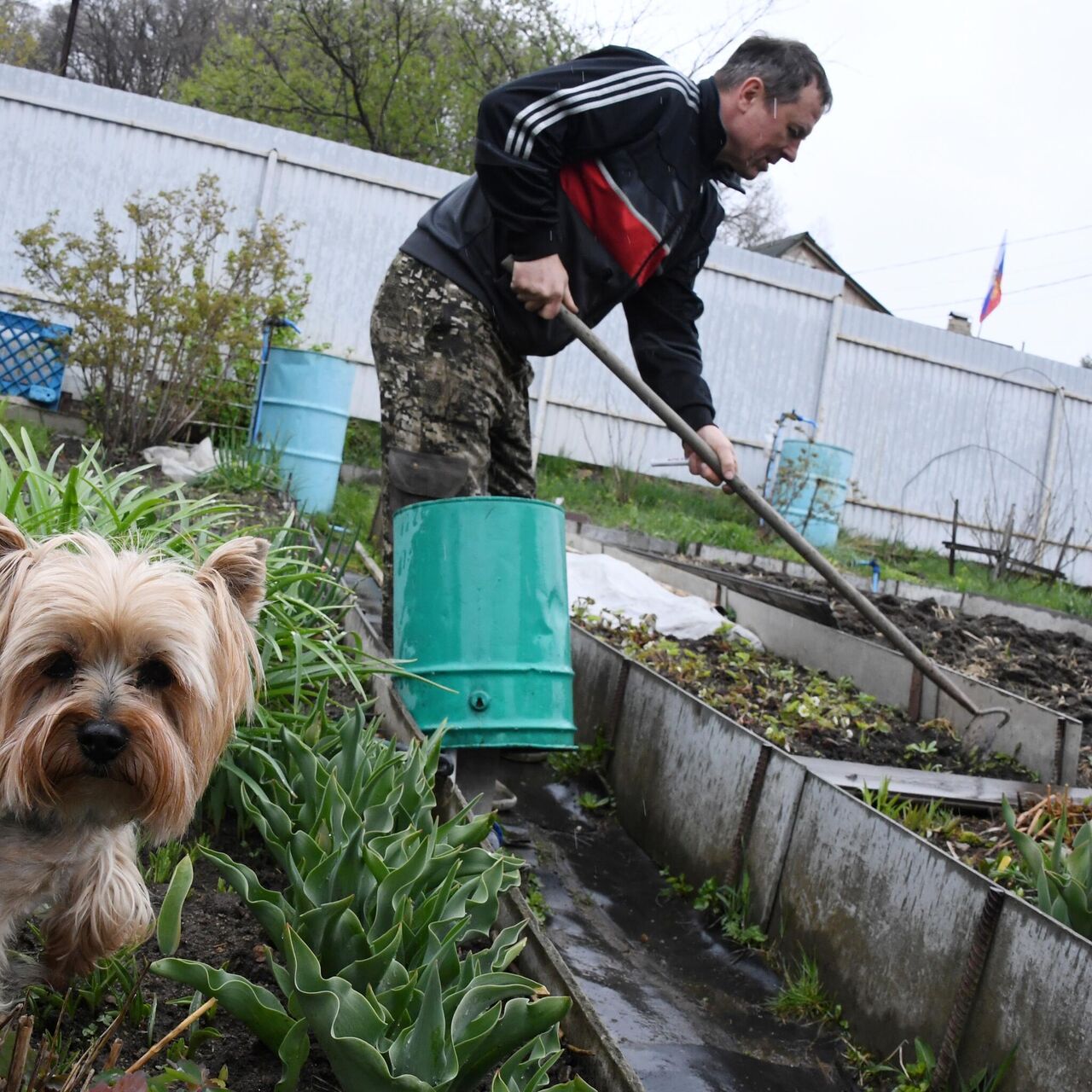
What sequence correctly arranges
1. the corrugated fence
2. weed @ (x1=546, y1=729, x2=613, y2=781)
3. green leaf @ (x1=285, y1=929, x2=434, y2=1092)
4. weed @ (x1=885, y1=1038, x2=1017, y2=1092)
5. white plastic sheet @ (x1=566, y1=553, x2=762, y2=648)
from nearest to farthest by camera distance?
green leaf @ (x1=285, y1=929, x2=434, y2=1092), weed @ (x1=885, y1=1038, x2=1017, y2=1092), weed @ (x1=546, y1=729, x2=613, y2=781), white plastic sheet @ (x1=566, y1=553, x2=762, y2=648), the corrugated fence

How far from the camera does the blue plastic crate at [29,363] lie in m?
9.05

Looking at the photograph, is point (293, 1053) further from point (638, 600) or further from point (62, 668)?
point (638, 600)

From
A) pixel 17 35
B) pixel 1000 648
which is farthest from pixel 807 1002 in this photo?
pixel 17 35

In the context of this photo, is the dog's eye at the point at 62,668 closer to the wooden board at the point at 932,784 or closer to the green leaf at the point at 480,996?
the green leaf at the point at 480,996

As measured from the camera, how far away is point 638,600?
642 centimetres

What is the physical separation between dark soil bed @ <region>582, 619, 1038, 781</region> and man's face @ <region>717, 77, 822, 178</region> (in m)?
2.17

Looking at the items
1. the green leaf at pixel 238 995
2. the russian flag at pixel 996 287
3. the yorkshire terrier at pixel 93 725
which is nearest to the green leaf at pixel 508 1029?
the green leaf at pixel 238 995

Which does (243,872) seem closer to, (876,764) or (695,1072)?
(695,1072)

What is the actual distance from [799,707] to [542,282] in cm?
226

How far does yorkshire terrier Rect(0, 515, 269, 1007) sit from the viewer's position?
2074mm

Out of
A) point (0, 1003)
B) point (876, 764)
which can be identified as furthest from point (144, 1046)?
point (876, 764)

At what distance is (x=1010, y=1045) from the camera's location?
2.55 meters

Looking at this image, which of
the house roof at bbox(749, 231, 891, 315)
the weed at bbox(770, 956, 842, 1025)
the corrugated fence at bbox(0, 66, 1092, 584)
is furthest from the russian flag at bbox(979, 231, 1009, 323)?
the weed at bbox(770, 956, 842, 1025)

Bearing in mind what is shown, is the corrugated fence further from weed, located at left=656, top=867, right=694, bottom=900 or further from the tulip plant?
the tulip plant
